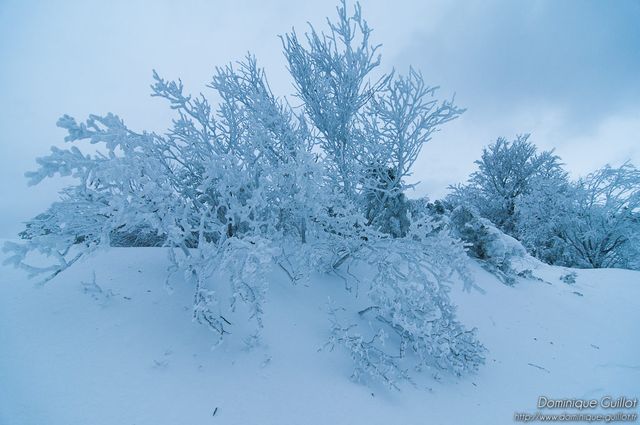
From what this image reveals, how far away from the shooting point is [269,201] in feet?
10.2

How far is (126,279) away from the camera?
2693 mm

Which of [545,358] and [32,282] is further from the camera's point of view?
[545,358]

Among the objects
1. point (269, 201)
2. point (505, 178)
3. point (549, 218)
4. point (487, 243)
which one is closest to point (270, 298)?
point (269, 201)

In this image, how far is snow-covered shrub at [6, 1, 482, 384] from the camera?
214 cm

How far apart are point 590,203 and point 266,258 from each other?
43.3ft

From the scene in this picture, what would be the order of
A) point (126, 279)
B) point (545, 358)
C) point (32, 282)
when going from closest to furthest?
1. point (32, 282)
2. point (126, 279)
3. point (545, 358)

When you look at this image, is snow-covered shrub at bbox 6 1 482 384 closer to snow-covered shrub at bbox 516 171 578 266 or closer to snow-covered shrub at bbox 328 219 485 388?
snow-covered shrub at bbox 328 219 485 388

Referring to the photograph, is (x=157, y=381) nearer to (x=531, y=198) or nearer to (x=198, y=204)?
(x=198, y=204)

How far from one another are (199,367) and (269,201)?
5.35 ft

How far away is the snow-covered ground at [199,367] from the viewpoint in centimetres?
169

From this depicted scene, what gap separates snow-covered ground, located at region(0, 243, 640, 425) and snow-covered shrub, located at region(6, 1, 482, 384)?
26cm

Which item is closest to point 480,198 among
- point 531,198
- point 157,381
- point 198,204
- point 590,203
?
point 531,198

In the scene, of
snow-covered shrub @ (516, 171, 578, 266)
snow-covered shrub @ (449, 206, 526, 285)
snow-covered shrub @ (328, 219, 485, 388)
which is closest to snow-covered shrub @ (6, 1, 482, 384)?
snow-covered shrub @ (328, 219, 485, 388)

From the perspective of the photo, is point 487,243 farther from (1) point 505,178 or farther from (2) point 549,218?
(1) point 505,178
